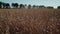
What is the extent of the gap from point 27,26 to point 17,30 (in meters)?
0.27

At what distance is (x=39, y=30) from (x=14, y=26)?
1.84ft

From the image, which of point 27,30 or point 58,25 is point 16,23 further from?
point 58,25

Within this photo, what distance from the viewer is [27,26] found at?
310 centimetres

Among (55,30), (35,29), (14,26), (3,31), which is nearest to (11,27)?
(14,26)

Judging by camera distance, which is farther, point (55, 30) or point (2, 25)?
point (2, 25)

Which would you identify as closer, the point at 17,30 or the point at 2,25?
the point at 17,30

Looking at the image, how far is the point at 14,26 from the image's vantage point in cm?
317

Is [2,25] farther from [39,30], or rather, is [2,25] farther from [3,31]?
[39,30]

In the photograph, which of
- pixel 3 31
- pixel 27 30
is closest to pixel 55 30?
pixel 27 30

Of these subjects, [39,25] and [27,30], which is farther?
[39,25]

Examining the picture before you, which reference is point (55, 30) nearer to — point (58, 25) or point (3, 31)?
point (58, 25)

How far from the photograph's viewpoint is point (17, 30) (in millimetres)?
2930

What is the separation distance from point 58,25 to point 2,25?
1.22 meters

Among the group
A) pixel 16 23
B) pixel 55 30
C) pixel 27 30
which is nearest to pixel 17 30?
pixel 27 30
